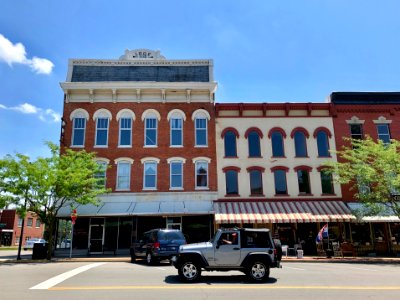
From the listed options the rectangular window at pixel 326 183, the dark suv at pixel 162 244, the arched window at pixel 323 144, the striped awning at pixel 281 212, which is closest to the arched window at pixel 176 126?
the striped awning at pixel 281 212

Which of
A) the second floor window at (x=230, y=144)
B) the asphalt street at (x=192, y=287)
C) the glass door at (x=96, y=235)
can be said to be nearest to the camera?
the asphalt street at (x=192, y=287)

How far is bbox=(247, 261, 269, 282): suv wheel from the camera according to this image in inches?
422

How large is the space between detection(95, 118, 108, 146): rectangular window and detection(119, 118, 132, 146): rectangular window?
3.66 feet

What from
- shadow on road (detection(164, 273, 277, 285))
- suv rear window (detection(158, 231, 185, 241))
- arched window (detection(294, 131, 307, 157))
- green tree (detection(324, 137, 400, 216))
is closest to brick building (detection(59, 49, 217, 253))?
suv rear window (detection(158, 231, 185, 241))

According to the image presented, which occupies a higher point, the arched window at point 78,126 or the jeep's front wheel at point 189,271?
the arched window at point 78,126

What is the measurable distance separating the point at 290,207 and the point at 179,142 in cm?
934

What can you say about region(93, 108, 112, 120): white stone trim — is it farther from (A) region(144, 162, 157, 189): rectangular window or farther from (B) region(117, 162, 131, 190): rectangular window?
(A) region(144, 162, 157, 189): rectangular window

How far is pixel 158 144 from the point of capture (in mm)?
25703

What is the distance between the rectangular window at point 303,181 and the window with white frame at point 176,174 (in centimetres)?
873

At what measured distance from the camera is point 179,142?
25953mm

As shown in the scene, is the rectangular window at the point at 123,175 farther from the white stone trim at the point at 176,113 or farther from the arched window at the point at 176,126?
the white stone trim at the point at 176,113

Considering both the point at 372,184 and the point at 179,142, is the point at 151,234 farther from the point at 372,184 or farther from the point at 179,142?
the point at 372,184

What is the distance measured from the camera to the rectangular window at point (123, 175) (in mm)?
24812

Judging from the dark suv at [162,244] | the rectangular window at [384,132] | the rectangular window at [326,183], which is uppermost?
the rectangular window at [384,132]
